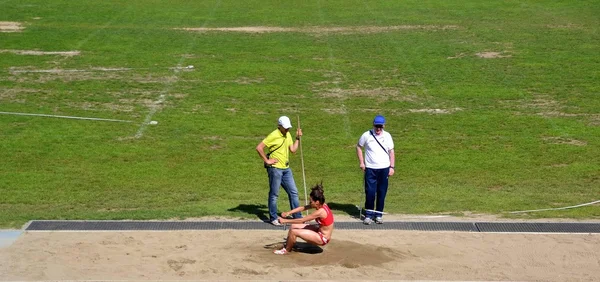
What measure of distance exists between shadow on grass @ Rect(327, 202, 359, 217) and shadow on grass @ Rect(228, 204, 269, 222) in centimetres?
132

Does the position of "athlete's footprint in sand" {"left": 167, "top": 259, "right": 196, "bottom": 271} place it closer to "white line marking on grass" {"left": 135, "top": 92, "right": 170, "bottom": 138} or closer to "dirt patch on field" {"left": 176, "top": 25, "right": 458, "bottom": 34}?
"white line marking on grass" {"left": 135, "top": 92, "right": 170, "bottom": 138}

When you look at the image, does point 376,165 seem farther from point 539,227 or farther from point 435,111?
point 435,111

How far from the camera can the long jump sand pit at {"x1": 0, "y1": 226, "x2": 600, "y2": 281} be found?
14000 mm

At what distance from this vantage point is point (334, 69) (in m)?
29.4

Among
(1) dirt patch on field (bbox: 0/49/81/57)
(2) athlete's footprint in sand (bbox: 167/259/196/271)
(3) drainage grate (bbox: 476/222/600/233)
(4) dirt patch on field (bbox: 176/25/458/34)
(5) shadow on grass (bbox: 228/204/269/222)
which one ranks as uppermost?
(4) dirt patch on field (bbox: 176/25/458/34)

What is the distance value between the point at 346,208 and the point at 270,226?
2.01 meters

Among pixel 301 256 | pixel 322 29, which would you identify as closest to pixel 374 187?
pixel 301 256

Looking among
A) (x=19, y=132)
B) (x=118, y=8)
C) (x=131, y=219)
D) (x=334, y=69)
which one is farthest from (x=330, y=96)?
(x=118, y=8)

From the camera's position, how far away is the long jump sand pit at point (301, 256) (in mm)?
14000

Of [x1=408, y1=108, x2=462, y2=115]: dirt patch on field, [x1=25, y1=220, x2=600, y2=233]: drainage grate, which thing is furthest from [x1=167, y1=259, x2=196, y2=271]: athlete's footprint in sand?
[x1=408, y1=108, x2=462, y2=115]: dirt patch on field

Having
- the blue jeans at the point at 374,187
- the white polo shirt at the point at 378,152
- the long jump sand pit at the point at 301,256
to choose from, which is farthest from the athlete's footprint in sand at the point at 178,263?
the white polo shirt at the point at 378,152

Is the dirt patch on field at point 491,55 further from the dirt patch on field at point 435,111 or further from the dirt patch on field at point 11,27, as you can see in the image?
the dirt patch on field at point 11,27

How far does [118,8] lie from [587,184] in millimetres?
24677

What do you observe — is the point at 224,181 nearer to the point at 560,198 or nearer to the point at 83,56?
the point at 560,198
